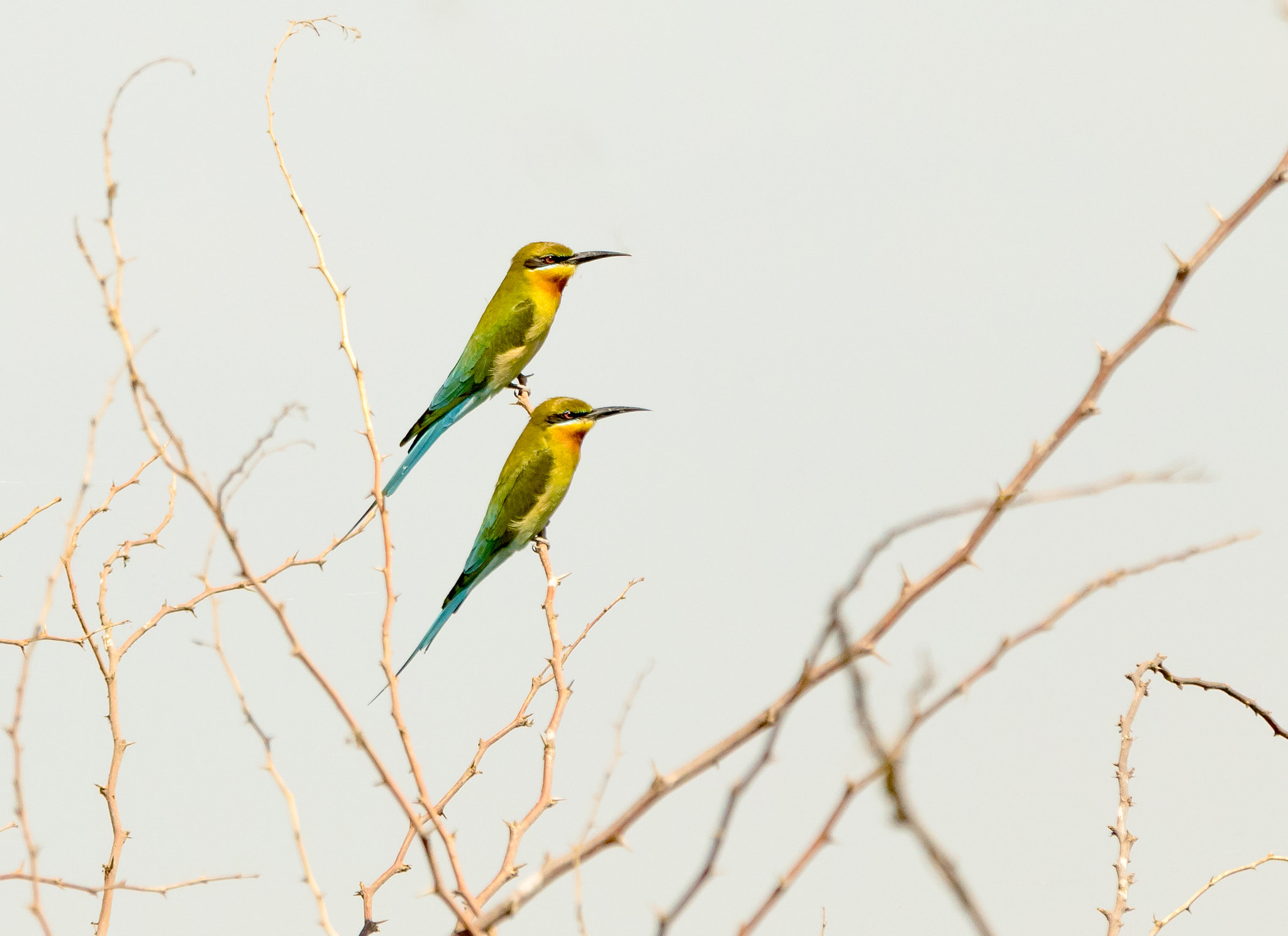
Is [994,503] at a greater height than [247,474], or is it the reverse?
[247,474]

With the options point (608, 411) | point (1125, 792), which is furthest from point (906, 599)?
point (608, 411)

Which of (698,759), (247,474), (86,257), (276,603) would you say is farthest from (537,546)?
(698,759)

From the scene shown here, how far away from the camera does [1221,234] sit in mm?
1155

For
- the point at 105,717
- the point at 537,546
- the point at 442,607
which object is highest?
the point at 442,607

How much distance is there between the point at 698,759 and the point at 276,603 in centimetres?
42

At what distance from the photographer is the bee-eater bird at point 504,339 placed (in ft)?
15.1

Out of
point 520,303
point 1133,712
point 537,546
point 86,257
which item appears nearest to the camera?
point 86,257

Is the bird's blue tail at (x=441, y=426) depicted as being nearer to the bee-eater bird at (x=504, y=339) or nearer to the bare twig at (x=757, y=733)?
the bee-eater bird at (x=504, y=339)

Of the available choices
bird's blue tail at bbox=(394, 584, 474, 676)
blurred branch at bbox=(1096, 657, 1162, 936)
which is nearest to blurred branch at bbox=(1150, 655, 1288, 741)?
blurred branch at bbox=(1096, 657, 1162, 936)

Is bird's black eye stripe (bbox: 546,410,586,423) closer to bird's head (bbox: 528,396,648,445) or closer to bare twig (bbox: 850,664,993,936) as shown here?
bird's head (bbox: 528,396,648,445)

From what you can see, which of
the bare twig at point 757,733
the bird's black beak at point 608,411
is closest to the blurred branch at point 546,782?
the bare twig at point 757,733

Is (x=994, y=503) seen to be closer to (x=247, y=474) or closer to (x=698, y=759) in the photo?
(x=698, y=759)

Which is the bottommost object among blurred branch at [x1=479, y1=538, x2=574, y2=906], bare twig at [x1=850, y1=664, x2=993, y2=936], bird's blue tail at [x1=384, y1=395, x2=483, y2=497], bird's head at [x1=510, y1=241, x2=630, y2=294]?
bare twig at [x1=850, y1=664, x2=993, y2=936]

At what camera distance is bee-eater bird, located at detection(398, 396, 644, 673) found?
4398mm
